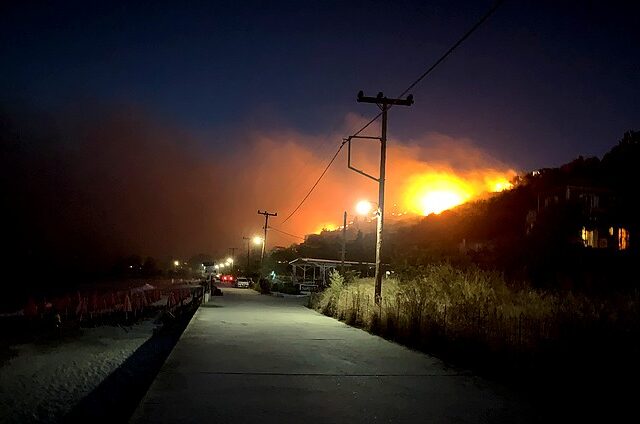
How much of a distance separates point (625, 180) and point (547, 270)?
12.1 meters

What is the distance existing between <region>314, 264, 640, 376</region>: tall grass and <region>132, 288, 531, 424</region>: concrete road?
0.96 meters

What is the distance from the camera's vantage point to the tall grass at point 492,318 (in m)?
8.43

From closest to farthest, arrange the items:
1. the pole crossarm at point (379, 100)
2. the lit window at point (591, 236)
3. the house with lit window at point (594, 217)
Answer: the pole crossarm at point (379, 100) < the house with lit window at point (594, 217) < the lit window at point (591, 236)

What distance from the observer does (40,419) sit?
9195 millimetres

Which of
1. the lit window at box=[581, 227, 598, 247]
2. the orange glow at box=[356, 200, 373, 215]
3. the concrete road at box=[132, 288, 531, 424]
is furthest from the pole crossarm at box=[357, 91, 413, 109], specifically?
the lit window at box=[581, 227, 598, 247]

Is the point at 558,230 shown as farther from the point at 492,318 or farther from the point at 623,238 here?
the point at 492,318

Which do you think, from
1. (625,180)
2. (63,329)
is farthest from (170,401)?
(625,180)

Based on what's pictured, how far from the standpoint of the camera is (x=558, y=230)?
28.9m

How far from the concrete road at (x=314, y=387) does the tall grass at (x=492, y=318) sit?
3.15ft

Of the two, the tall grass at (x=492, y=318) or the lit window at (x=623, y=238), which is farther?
A: the lit window at (x=623, y=238)

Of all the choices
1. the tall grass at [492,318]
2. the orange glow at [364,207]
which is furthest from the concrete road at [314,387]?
the orange glow at [364,207]

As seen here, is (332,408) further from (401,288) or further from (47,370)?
(401,288)

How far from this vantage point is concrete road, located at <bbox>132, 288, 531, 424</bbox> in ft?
20.7

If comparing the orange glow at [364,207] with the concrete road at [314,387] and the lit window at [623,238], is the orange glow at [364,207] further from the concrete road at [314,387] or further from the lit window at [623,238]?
the lit window at [623,238]
